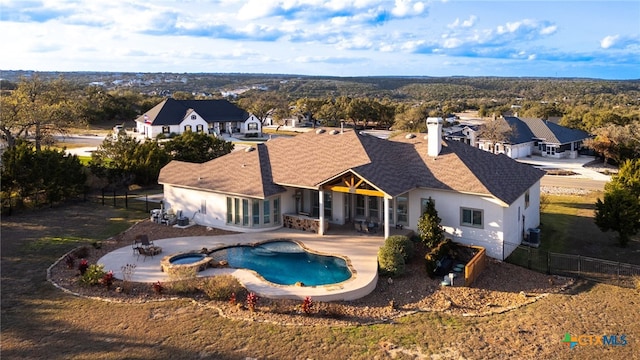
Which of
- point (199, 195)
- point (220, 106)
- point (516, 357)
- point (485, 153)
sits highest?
point (220, 106)

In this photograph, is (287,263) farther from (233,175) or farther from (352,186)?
(233,175)

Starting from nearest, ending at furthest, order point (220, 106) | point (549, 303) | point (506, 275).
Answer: point (549, 303) < point (506, 275) < point (220, 106)

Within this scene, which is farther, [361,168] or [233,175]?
[233,175]

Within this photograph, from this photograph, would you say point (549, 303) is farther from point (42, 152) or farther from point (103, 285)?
point (42, 152)

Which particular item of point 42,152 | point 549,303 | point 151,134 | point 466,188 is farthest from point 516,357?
point 151,134

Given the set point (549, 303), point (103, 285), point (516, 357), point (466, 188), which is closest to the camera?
point (516, 357)

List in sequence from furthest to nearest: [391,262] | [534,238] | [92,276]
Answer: [534,238], [391,262], [92,276]

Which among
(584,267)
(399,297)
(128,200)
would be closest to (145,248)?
(399,297)

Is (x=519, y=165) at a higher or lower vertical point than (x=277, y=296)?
higher
